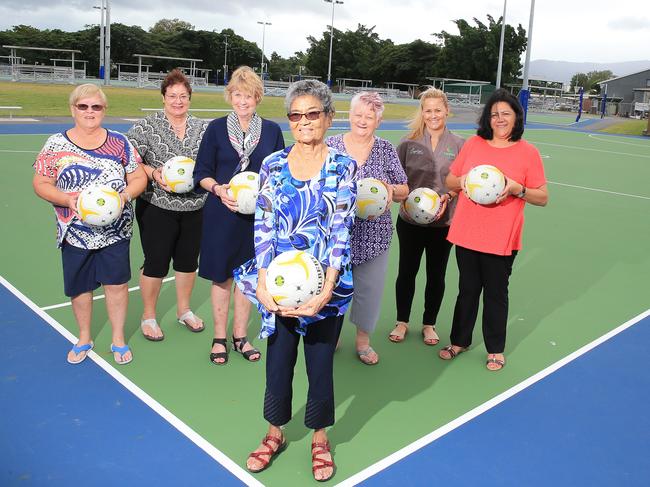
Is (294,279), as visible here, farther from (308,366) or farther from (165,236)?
(165,236)

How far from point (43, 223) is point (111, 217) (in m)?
5.20

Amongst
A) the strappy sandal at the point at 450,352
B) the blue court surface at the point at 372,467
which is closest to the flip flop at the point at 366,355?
the strappy sandal at the point at 450,352

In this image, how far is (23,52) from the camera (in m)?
76.1

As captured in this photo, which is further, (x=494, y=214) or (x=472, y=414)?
(x=494, y=214)

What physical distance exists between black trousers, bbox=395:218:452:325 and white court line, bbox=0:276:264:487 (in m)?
2.40

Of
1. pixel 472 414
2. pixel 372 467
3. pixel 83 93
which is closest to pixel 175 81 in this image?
pixel 83 93

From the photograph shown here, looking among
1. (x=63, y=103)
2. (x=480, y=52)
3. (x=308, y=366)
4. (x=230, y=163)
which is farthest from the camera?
(x=480, y=52)

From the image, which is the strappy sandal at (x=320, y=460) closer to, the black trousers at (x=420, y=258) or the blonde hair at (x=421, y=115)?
the black trousers at (x=420, y=258)

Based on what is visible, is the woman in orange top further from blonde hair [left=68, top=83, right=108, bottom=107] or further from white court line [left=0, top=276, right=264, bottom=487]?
blonde hair [left=68, top=83, right=108, bottom=107]

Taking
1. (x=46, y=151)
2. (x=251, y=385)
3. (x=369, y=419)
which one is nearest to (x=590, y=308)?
(x=369, y=419)

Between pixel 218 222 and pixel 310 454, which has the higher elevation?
pixel 218 222

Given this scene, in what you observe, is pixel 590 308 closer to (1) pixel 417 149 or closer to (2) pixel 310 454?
(1) pixel 417 149

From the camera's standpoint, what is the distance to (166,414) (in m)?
4.18

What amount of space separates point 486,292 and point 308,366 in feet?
6.97
